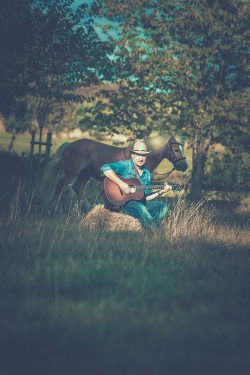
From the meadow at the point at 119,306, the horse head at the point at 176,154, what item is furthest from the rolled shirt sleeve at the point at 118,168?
the horse head at the point at 176,154

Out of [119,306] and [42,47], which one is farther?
[42,47]

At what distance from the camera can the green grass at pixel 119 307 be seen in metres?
2.44

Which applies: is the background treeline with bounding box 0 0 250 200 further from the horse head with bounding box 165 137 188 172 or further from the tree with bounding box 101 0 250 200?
the horse head with bounding box 165 137 188 172

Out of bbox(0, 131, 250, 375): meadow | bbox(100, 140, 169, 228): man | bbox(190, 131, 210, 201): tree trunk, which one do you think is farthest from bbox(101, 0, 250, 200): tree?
bbox(0, 131, 250, 375): meadow

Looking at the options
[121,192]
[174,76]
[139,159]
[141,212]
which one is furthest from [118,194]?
[174,76]

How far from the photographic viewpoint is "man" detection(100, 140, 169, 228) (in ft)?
21.6

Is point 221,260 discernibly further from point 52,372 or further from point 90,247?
point 52,372

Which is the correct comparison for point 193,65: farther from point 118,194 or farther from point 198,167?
point 118,194

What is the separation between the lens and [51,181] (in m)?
9.96

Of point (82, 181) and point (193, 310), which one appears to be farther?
point (82, 181)

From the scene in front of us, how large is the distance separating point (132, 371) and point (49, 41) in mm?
9912

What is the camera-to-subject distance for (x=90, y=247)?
5.02 meters

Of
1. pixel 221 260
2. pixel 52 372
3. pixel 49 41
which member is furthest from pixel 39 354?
pixel 49 41

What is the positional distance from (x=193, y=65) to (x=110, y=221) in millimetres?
8787
